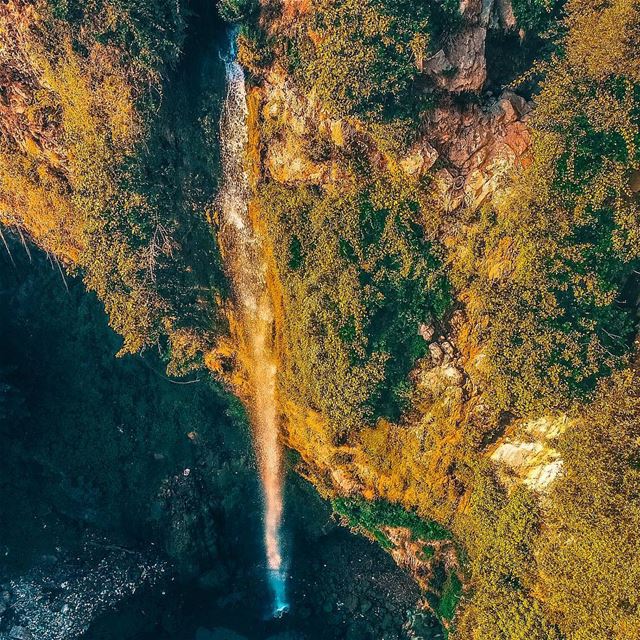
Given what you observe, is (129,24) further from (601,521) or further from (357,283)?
(601,521)

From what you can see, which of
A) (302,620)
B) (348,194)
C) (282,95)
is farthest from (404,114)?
(302,620)

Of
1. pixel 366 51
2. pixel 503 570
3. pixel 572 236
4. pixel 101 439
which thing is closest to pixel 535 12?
pixel 366 51

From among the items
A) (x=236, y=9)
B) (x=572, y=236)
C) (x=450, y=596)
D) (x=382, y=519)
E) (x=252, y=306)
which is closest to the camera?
(x=572, y=236)

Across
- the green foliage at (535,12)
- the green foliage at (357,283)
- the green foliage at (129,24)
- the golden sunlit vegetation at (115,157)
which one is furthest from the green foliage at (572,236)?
the green foliage at (129,24)

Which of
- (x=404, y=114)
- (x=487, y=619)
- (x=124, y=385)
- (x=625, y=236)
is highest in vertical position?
(x=404, y=114)

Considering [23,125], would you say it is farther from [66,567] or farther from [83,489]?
[66,567]

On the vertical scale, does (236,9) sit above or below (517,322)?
above
